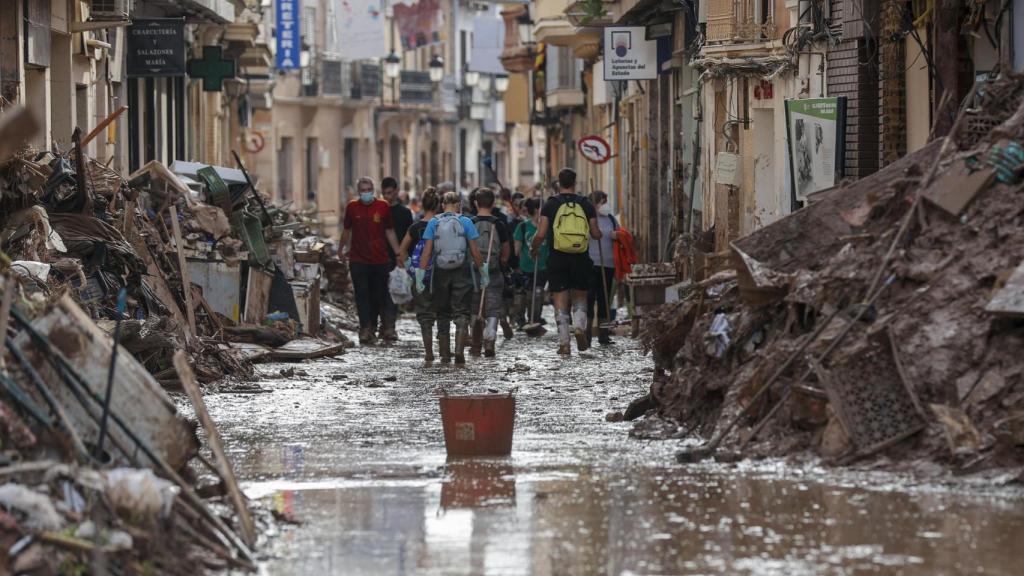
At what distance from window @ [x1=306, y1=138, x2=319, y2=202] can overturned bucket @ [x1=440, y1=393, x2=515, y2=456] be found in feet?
163

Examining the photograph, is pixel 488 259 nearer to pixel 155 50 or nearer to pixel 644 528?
pixel 644 528

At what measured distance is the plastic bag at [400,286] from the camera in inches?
867

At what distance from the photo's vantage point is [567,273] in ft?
64.6

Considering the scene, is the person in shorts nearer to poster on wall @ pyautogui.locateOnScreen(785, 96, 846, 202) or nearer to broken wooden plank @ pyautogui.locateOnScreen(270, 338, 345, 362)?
poster on wall @ pyautogui.locateOnScreen(785, 96, 846, 202)

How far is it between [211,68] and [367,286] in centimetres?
1534

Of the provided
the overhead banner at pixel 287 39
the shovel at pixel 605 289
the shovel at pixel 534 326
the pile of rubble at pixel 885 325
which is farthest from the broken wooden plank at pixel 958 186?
the overhead banner at pixel 287 39

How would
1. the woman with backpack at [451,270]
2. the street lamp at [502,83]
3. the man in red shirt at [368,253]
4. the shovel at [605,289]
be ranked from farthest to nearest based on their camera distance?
the street lamp at [502,83] < the man in red shirt at [368,253] < the shovel at [605,289] < the woman with backpack at [451,270]

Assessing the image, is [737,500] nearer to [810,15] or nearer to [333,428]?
[333,428]

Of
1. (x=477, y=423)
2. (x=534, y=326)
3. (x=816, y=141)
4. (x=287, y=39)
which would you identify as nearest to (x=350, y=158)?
(x=287, y=39)

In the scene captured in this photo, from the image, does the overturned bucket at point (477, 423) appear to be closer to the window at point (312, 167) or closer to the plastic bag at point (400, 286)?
the plastic bag at point (400, 286)

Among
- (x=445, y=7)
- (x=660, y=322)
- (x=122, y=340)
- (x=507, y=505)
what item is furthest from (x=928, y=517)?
(x=445, y=7)

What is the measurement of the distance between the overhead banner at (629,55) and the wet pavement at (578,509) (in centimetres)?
1897

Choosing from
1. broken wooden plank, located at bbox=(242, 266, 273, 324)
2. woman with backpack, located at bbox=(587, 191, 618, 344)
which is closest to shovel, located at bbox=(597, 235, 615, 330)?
woman with backpack, located at bbox=(587, 191, 618, 344)

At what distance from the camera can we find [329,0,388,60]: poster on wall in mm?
54188
